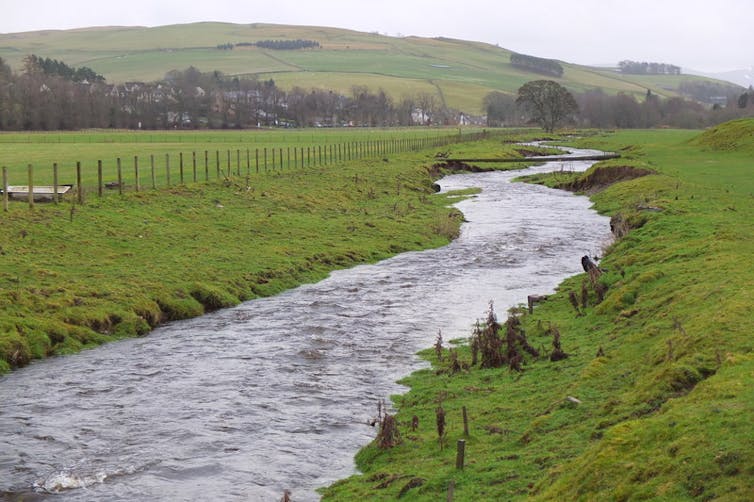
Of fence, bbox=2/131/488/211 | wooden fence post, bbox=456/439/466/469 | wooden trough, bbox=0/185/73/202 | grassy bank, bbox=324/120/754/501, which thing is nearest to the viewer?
grassy bank, bbox=324/120/754/501

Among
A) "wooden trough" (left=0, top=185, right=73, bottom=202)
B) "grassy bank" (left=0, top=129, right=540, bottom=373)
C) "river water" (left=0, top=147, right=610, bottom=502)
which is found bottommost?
"river water" (left=0, top=147, right=610, bottom=502)

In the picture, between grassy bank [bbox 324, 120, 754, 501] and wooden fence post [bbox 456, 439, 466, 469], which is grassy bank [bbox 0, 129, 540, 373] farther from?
wooden fence post [bbox 456, 439, 466, 469]

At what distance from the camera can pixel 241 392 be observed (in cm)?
2000

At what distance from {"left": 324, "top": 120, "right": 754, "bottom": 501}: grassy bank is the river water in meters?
1.33

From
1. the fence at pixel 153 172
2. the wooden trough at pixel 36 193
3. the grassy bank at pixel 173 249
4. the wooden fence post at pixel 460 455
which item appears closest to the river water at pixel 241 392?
the grassy bank at pixel 173 249

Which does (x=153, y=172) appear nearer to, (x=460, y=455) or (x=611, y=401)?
(x=611, y=401)

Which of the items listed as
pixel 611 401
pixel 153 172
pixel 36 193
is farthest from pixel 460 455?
pixel 153 172

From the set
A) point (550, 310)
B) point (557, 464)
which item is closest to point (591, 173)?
point (550, 310)

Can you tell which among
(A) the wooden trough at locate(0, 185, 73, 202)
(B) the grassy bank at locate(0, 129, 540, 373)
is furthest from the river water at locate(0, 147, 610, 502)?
(A) the wooden trough at locate(0, 185, 73, 202)

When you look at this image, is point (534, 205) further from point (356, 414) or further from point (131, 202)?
point (356, 414)

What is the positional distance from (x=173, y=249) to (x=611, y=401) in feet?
78.8

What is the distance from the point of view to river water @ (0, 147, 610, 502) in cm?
1538

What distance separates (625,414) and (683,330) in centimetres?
382

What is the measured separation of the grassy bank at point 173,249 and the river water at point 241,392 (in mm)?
1097
